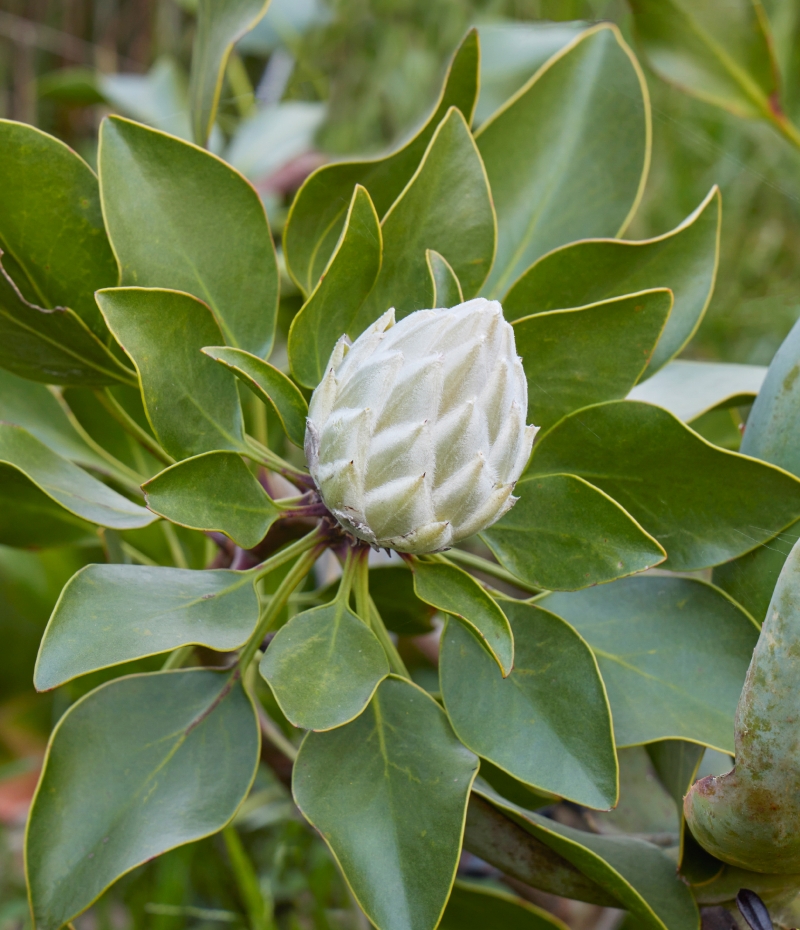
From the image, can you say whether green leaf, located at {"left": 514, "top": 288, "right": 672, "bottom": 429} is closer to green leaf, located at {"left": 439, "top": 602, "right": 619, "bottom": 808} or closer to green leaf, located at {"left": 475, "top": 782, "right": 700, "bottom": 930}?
green leaf, located at {"left": 439, "top": 602, "right": 619, "bottom": 808}

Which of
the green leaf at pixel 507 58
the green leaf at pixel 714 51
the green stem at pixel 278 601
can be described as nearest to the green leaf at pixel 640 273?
the green stem at pixel 278 601

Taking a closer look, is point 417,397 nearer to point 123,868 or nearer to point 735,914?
point 123,868

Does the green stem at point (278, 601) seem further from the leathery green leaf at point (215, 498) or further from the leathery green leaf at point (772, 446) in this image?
the leathery green leaf at point (772, 446)

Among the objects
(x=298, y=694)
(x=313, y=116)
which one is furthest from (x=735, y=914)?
(x=313, y=116)

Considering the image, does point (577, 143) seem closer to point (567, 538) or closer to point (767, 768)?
point (567, 538)

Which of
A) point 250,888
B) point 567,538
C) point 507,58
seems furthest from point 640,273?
point 250,888

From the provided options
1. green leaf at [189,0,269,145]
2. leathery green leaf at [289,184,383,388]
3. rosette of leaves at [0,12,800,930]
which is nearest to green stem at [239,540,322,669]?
rosette of leaves at [0,12,800,930]
